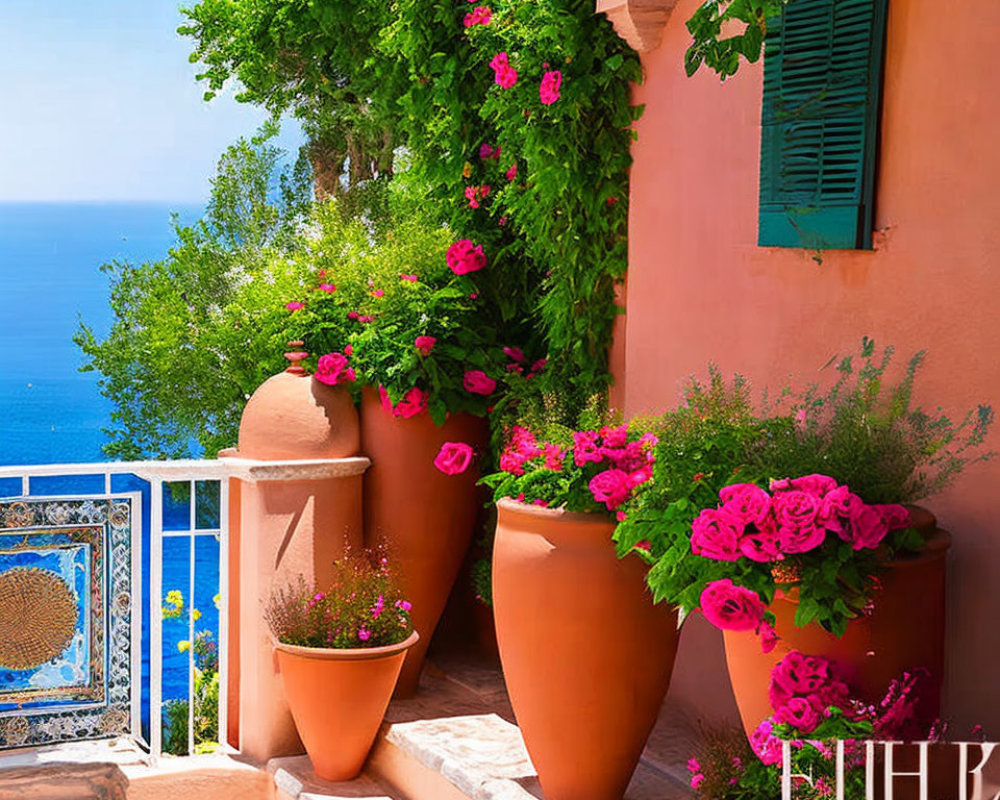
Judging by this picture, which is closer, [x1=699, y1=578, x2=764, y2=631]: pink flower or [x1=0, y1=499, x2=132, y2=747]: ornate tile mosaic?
[x1=699, y1=578, x2=764, y2=631]: pink flower

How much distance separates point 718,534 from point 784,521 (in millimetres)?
147

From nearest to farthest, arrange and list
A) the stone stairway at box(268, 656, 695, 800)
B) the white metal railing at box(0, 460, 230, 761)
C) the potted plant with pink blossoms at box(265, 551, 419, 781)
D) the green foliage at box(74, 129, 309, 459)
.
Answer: the stone stairway at box(268, 656, 695, 800) → the potted plant with pink blossoms at box(265, 551, 419, 781) → the white metal railing at box(0, 460, 230, 761) → the green foliage at box(74, 129, 309, 459)

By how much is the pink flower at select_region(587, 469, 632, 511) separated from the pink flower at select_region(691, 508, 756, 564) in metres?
0.68

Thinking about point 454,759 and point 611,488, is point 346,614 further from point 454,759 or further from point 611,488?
point 611,488

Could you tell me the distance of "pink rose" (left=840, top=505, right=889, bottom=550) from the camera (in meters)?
3.09

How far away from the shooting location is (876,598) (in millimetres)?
3195

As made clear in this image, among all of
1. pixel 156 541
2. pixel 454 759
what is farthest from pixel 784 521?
pixel 156 541

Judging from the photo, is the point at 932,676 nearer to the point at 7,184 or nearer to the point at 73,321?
the point at 73,321

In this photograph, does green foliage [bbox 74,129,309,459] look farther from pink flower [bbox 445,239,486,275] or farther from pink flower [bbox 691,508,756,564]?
pink flower [bbox 691,508,756,564]

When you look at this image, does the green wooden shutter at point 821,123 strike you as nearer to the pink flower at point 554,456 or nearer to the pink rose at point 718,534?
the pink flower at point 554,456

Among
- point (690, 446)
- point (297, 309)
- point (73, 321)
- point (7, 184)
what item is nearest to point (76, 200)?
point (7, 184)

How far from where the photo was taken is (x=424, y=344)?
5281 millimetres

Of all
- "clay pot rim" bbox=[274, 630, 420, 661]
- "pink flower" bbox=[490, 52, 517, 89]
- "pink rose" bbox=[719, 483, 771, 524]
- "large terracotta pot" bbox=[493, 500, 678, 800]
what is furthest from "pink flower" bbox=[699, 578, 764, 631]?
"pink flower" bbox=[490, 52, 517, 89]

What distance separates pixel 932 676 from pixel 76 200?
32.7m
